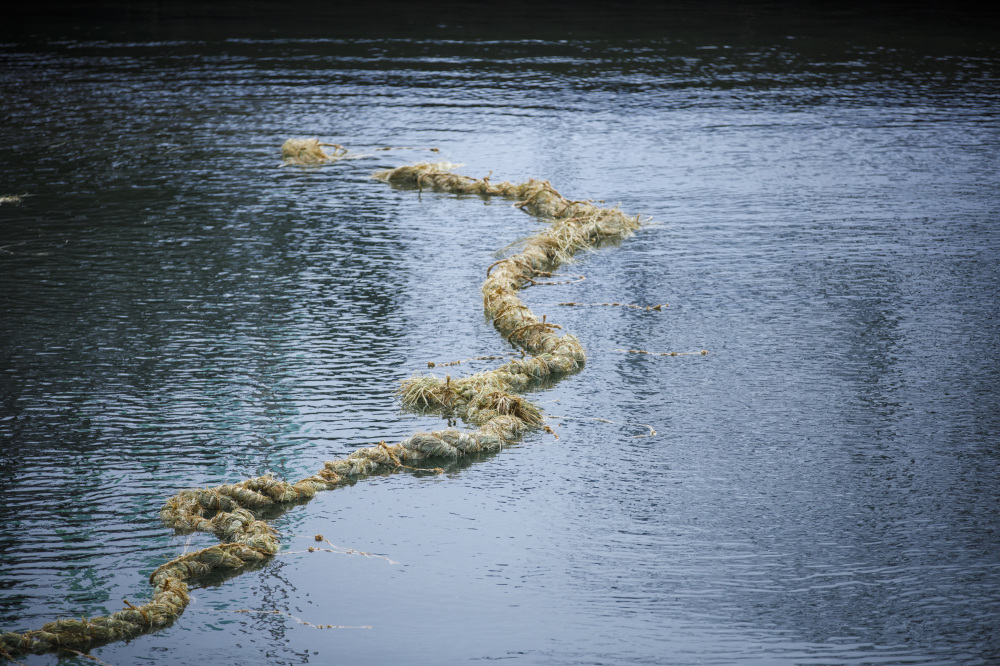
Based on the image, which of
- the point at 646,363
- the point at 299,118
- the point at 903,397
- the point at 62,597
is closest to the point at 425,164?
the point at 299,118

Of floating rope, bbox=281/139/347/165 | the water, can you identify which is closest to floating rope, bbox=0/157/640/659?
the water

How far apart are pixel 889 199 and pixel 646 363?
3914 mm

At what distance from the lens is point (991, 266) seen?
24.0 feet

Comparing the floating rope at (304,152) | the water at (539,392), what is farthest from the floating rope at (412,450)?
the floating rope at (304,152)

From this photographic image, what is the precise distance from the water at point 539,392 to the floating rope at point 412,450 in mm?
91

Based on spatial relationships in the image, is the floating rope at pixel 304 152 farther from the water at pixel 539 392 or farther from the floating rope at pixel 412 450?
the floating rope at pixel 412 450

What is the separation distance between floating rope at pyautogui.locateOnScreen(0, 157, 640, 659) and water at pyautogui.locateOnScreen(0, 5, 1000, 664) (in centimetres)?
9

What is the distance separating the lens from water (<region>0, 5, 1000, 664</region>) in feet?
12.7

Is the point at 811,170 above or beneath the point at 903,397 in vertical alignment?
above

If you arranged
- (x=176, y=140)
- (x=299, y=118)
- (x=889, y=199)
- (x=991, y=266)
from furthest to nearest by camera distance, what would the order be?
1. (x=299, y=118)
2. (x=176, y=140)
3. (x=889, y=199)
4. (x=991, y=266)

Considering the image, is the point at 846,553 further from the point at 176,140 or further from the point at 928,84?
the point at 928,84

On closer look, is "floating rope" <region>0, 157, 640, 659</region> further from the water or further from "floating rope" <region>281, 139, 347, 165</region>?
"floating rope" <region>281, 139, 347, 165</region>

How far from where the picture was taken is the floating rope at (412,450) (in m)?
3.77

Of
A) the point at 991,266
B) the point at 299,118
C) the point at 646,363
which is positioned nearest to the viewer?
the point at 646,363
